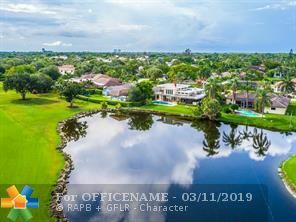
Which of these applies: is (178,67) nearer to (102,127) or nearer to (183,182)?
(102,127)

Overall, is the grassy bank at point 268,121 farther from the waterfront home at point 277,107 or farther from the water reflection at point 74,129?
the water reflection at point 74,129

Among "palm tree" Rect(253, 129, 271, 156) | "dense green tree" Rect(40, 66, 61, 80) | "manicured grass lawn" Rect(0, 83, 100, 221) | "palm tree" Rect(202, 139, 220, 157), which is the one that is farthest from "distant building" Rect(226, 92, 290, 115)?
"dense green tree" Rect(40, 66, 61, 80)

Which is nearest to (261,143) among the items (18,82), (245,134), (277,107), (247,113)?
(245,134)

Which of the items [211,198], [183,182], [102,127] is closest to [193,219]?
[211,198]

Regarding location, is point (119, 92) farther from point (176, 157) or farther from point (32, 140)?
point (176, 157)

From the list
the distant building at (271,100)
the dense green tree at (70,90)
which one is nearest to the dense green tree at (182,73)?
the distant building at (271,100)

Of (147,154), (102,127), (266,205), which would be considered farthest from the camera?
(102,127)
